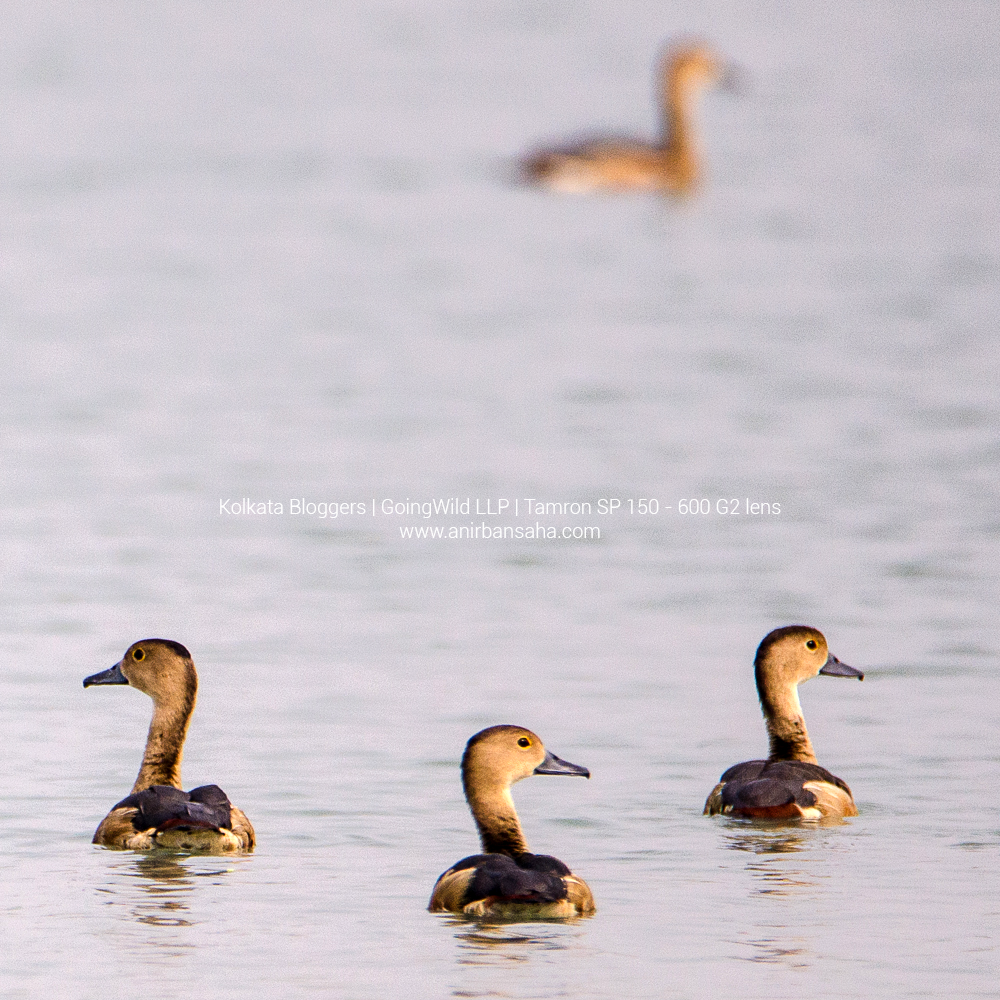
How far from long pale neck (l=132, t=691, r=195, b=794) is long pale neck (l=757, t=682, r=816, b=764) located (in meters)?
2.78

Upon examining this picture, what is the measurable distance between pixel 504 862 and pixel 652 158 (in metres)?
25.2

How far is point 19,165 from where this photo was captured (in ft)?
123

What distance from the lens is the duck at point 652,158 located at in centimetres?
3306

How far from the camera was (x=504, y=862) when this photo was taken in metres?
8.90

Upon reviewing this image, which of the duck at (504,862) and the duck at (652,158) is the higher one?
the duck at (652,158)

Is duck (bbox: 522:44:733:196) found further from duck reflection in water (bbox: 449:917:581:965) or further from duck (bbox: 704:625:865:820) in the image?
duck reflection in water (bbox: 449:917:581:965)

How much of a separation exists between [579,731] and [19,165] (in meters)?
27.4

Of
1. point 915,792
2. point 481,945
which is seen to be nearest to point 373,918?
point 481,945

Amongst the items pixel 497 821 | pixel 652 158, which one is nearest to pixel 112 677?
pixel 497 821

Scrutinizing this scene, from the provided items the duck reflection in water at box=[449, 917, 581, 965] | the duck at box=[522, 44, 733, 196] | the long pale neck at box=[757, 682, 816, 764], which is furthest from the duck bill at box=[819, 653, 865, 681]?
the duck at box=[522, 44, 733, 196]

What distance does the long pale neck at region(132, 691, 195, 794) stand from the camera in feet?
35.6

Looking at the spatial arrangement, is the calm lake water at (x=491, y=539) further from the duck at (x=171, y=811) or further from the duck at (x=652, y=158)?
the duck at (x=652, y=158)

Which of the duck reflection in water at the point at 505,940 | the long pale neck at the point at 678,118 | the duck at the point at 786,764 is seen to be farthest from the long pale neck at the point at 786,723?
the long pale neck at the point at 678,118

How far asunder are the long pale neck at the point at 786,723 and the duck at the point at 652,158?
2197cm
